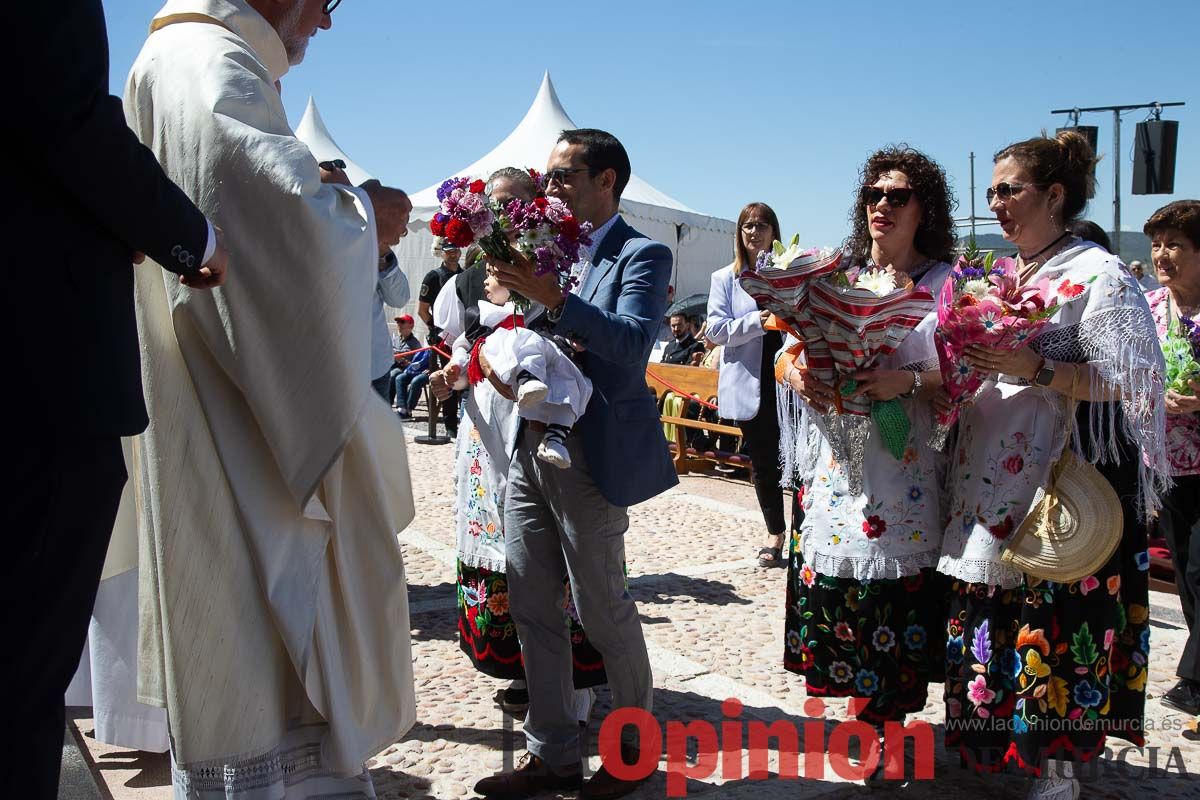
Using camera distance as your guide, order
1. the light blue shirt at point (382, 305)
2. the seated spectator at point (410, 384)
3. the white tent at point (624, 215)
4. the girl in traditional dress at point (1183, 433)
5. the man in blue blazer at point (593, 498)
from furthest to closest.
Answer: the white tent at point (624, 215) → the seated spectator at point (410, 384) → the girl in traditional dress at point (1183, 433) → the light blue shirt at point (382, 305) → the man in blue blazer at point (593, 498)

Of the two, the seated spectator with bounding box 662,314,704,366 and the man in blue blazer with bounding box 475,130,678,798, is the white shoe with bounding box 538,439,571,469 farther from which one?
the seated spectator with bounding box 662,314,704,366

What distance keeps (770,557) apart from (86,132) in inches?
215

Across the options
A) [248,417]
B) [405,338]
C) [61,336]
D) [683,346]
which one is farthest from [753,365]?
[405,338]

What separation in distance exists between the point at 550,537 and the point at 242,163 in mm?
1719

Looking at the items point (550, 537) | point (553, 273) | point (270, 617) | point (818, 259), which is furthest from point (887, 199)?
point (270, 617)

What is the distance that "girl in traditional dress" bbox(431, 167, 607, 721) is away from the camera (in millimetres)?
4083

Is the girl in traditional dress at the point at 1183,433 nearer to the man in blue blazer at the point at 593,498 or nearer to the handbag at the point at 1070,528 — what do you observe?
the handbag at the point at 1070,528

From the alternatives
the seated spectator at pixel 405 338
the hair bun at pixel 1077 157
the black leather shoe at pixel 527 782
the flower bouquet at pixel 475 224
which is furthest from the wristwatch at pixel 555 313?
the seated spectator at pixel 405 338

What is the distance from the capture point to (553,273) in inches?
127

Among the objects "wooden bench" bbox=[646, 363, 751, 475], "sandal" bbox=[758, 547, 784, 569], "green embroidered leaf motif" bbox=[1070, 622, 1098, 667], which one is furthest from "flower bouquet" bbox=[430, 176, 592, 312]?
"wooden bench" bbox=[646, 363, 751, 475]

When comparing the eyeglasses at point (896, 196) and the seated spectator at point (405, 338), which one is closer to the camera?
the eyeglasses at point (896, 196)

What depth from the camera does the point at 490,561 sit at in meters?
4.22

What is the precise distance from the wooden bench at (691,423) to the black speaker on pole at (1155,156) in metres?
8.46

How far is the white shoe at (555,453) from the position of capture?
3.29 m
